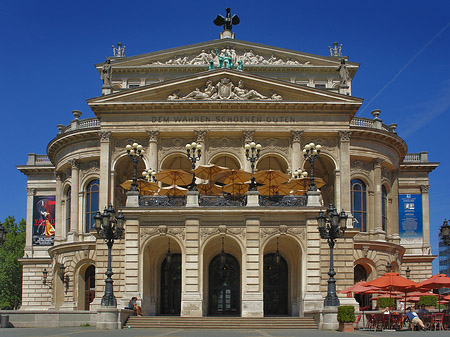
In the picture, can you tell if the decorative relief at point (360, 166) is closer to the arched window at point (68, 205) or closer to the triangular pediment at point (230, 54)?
the triangular pediment at point (230, 54)

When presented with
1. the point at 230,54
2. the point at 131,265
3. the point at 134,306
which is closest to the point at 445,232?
the point at 134,306

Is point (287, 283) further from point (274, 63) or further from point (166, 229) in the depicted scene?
point (274, 63)

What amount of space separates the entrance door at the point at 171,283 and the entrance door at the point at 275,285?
601cm

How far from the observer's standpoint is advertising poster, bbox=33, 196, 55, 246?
69062 millimetres

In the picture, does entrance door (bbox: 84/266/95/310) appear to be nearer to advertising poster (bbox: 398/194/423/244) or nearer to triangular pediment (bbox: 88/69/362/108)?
triangular pediment (bbox: 88/69/362/108)

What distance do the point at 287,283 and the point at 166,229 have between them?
37.5ft

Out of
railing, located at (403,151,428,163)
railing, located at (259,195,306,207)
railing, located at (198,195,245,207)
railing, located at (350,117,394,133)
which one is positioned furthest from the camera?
railing, located at (403,151,428,163)

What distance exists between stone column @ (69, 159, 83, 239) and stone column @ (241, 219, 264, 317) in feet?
78.4

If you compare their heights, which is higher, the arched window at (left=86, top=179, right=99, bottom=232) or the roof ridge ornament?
the roof ridge ornament

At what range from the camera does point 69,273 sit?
60.5 meters

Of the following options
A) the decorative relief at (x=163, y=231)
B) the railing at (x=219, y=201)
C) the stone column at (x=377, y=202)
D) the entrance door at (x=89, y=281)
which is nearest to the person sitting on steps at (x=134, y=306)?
the decorative relief at (x=163, y=231)

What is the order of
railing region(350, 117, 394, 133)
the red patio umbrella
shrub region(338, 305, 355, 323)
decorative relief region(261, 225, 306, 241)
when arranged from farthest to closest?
railing region(350, 117, 394, 133) → decorative relief region(261, 225, 306, 241) → the red patio umbrella → shrub region(338, 305, 355, 323)

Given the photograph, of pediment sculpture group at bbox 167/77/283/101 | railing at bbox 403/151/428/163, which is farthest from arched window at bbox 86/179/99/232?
railing at bbox 403/151/428/163

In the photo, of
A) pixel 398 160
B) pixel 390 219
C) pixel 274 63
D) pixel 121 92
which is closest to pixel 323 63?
pixel 274 63
